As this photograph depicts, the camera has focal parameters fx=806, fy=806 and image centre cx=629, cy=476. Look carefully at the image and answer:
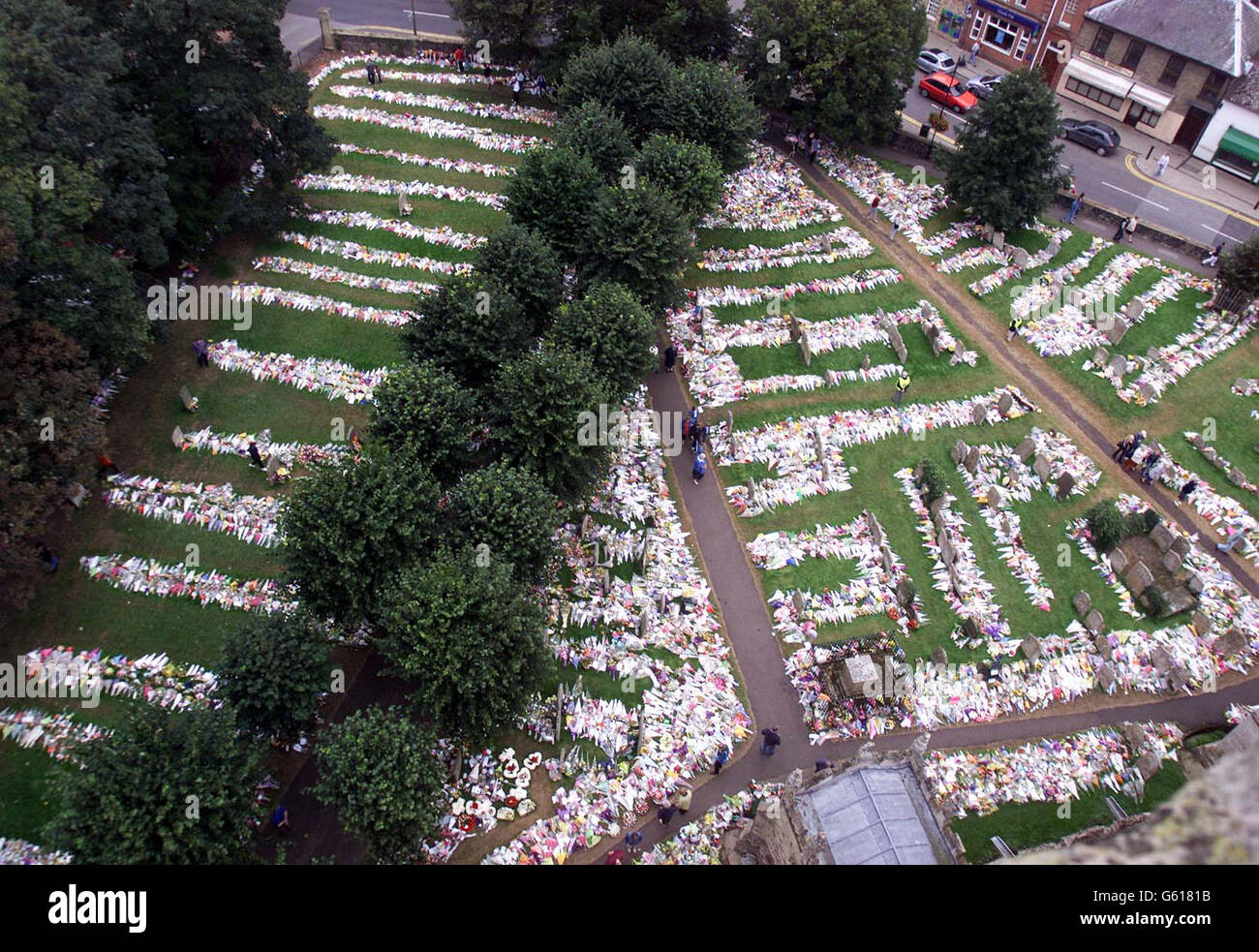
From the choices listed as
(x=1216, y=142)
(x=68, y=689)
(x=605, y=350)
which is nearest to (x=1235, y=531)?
(x=605, y=350)

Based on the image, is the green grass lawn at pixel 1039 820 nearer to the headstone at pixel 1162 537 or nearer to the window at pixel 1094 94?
the headstone at pixel 1162 537

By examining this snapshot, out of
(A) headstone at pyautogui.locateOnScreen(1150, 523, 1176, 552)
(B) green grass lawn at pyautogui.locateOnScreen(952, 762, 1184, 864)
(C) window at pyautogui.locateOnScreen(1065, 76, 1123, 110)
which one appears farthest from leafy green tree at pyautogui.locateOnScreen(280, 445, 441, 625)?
(C) window at pyautogui.locateOnScreen(1065, 76, 1123, 110)

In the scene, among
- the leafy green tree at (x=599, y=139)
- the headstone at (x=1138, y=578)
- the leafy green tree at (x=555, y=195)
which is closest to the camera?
the headstone at (x=1138, y=578)

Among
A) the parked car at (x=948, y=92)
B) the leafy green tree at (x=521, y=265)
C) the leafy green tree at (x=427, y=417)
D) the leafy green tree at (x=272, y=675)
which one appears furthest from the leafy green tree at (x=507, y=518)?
the parked car at (x=948, y=92)

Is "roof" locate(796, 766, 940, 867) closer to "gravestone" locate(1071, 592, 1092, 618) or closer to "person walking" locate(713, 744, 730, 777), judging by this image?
"person walking" locate(713, 744, 730, 777)

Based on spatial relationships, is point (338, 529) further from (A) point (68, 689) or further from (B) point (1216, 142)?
(B) point (1216, 142)

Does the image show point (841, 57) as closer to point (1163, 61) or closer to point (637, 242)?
point (637, 242)

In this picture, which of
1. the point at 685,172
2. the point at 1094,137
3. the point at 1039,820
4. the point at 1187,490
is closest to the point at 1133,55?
the point at 1094,137
